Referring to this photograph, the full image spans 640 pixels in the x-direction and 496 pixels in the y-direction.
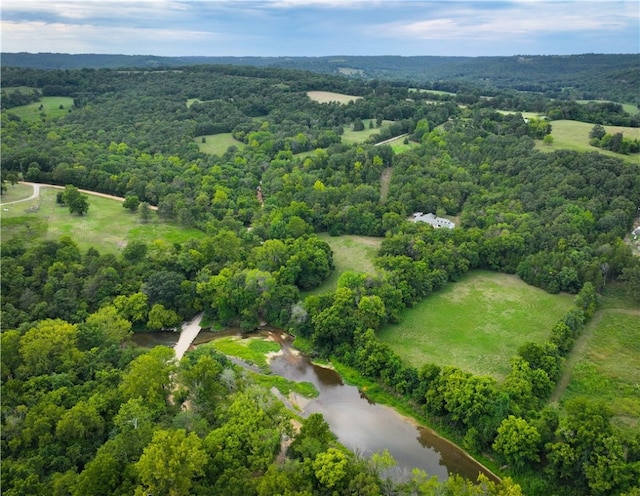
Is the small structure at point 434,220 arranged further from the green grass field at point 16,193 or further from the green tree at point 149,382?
the green grass field at point 16,193

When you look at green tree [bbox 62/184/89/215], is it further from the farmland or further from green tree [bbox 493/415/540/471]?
the farmland

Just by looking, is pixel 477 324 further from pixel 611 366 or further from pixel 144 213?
pixel 144 213

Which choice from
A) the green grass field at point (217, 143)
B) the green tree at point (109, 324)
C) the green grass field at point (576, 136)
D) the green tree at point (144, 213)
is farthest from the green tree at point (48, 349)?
the green grass field at point (576, 136)

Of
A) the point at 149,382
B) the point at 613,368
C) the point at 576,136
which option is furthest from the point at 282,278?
the point at 576,136

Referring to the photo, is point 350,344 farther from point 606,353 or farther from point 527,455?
point 606,353

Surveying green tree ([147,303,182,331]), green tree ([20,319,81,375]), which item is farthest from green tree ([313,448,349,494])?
green tree ([147,303,182,331])

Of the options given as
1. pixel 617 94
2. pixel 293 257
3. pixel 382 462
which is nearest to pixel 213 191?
pixel 293 257
